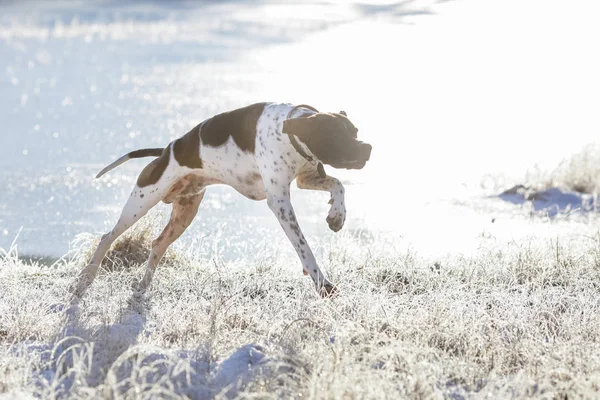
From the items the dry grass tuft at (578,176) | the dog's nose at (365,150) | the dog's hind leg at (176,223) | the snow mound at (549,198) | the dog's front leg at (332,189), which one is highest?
the dog's nose at (365,150)

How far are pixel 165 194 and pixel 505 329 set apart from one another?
9.83 feet

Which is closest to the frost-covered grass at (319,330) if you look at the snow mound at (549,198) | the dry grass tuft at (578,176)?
the snow mound at (549,198)

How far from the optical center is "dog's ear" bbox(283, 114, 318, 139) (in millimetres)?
5949

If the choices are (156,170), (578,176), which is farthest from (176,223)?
(578,176)

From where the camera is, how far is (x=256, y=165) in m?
6.57

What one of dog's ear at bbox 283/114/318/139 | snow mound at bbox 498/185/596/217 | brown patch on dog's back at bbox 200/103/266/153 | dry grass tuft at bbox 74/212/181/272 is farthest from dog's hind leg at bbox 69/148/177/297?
snow mound at bbox 498/185/596/217

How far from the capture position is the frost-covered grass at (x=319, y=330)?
4.39 metres

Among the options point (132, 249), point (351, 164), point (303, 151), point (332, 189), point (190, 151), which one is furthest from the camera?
point (132, 249)

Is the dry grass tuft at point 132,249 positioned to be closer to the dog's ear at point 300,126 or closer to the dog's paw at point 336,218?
the dog's paw at point 336,218

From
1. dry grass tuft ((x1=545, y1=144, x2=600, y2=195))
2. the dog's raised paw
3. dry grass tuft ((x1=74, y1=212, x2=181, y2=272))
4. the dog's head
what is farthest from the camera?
dry grass tuft ((x1=545, y1=144, x2=600, y2=195))

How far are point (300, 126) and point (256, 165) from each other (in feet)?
2.40

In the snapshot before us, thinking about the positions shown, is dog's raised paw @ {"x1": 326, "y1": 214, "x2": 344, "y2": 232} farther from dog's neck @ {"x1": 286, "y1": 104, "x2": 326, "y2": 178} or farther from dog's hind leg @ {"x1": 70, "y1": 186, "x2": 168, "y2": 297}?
dog's hind leg @ {"x1": 70, "y1": 186, "x2": 168, "y2": 297}

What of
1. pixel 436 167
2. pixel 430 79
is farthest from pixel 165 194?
pixel 430 79

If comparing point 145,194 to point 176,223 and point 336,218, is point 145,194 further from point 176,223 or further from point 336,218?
point 336,218
